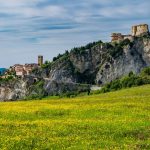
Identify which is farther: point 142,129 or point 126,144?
point 142,129

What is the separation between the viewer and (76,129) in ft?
124

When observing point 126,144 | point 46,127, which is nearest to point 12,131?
point 46,127

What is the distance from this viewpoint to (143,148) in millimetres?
30656

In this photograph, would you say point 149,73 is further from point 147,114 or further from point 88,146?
point 88,146

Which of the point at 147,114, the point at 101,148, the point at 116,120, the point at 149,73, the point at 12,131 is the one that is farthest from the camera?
the point at 149,73

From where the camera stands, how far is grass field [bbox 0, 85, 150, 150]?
3166cm

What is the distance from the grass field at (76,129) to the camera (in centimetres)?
3166

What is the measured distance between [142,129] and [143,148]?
7090mm

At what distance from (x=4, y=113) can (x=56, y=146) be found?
62.6ft

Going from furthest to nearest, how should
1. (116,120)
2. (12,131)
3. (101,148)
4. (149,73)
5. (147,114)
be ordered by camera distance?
1. (149,73)
2. (147,114)
3. (116,120)
4. (12,131)
5. (101,148)

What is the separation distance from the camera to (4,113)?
162 ft

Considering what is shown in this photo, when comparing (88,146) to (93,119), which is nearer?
(88,146)

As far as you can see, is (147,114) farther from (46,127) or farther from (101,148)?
(101,148)

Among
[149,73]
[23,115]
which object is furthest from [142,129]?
[149,73]
